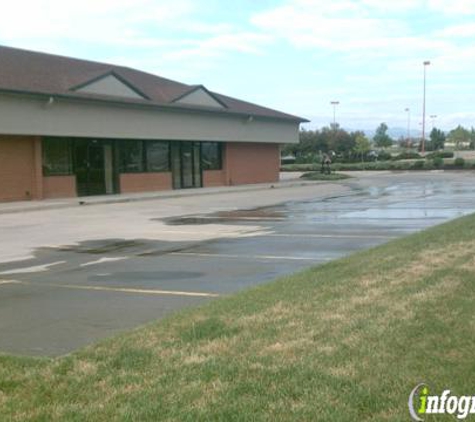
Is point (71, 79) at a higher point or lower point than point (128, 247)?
higher

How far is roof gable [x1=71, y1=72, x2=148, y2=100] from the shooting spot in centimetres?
2998

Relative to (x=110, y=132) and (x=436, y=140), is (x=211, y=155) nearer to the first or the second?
(x=110, y=132)

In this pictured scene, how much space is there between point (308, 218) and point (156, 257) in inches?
305

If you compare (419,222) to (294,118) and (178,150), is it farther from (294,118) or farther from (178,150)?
(294,118)

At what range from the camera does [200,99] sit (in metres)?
37.4

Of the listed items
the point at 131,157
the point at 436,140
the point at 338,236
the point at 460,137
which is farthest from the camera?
the point at 460,137

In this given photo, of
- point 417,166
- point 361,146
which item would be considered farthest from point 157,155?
point 361,146

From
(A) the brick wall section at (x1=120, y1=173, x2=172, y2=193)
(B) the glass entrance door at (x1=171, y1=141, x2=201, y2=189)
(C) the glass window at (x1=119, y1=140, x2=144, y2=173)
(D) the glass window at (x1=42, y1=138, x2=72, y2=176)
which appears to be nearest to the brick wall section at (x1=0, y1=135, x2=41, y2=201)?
(D) the glass window at (x1=42, y1=138, x2=72, y2=176)

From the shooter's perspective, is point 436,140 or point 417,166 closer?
point 417,166

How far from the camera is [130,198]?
28.7m
